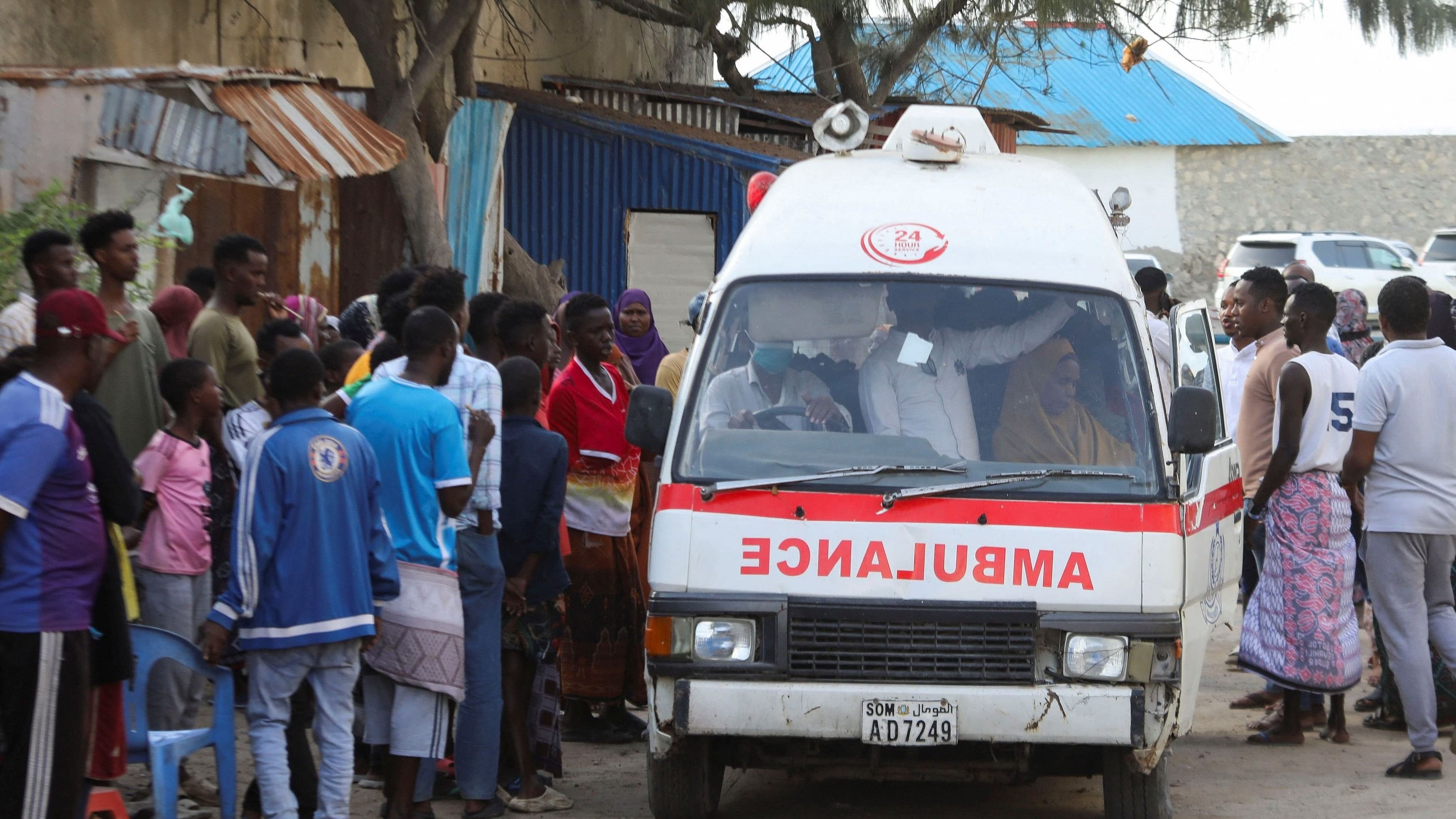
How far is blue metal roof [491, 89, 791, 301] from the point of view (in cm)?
1445

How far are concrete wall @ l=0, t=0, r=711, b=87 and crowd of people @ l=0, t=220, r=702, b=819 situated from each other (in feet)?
11.1

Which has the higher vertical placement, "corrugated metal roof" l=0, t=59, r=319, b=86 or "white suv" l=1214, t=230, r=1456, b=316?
"white suv" l=1214, t=230, r=1456, b=316

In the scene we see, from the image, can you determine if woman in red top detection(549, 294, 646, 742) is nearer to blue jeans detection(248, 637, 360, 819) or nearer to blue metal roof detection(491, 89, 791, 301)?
blue jeans detection(248, 637, 360, 819)

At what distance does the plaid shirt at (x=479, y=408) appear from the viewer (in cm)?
525

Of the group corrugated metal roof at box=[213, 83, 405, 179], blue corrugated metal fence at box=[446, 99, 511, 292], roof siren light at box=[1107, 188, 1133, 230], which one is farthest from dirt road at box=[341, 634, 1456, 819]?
blue corrugated metal fence at box=[446, 99, 511, 292]

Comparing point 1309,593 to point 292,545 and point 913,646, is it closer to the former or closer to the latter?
point 913,646

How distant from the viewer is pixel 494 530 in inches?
208

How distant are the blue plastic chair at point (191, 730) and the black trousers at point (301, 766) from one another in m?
0.20

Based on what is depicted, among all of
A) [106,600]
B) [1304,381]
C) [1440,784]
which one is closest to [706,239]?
[1304,381]

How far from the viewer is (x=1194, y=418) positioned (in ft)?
16.1

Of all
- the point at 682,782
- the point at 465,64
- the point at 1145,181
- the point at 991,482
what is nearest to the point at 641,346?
the point at 682,782

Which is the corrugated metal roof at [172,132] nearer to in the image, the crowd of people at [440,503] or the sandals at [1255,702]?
the crowd of people at [440,503]

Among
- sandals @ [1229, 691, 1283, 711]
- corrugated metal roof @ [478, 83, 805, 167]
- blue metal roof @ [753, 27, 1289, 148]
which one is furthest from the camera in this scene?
blue metal roof @ [753, 27, 1289, 148]

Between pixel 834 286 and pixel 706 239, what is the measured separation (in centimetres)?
957
